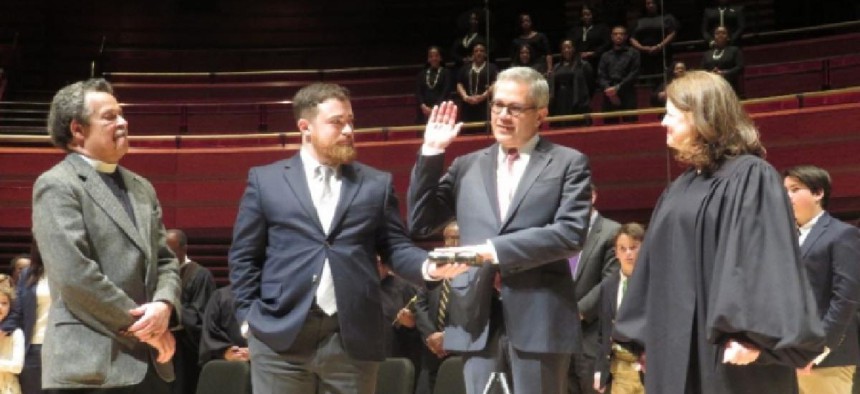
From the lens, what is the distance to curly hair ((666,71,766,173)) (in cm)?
306

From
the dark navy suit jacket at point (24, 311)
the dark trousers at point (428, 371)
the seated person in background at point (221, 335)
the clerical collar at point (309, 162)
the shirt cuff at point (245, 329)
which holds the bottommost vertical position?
the dark trousers at point (428, 371)

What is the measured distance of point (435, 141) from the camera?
141 inches

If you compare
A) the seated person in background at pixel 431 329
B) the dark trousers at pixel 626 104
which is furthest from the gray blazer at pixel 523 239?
the dark trousers at pixel 626 104

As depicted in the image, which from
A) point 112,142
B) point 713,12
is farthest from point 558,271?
point 713,12

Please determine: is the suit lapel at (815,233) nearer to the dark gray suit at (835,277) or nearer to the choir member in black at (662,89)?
the dark gray suit at (835,277)

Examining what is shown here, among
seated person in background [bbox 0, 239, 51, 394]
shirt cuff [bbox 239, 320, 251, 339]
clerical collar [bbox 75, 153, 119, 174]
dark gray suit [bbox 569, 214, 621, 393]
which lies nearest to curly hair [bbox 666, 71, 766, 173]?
shirt cuff [bbox 239, 320, 251, 339]

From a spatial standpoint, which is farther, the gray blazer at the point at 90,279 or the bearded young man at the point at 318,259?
the bearded young man at the point at 318,259

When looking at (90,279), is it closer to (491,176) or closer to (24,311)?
(491,176)

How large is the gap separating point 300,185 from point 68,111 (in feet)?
2.54

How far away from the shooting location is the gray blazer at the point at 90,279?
3.18 m

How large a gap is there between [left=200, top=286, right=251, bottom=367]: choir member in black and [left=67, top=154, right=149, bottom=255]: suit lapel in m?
3.56

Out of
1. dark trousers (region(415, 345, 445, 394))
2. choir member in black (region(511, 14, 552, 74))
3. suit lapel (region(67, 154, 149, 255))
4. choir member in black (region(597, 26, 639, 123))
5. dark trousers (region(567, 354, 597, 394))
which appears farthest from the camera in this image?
choir member in black (region(511, 14, 552, 74))

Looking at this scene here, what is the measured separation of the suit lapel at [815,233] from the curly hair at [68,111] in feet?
9.74

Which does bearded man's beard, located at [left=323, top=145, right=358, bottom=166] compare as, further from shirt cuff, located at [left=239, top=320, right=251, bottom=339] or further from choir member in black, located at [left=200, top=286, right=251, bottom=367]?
choir member in black, located at [left=200, top=286, right=251, bottom=367]
